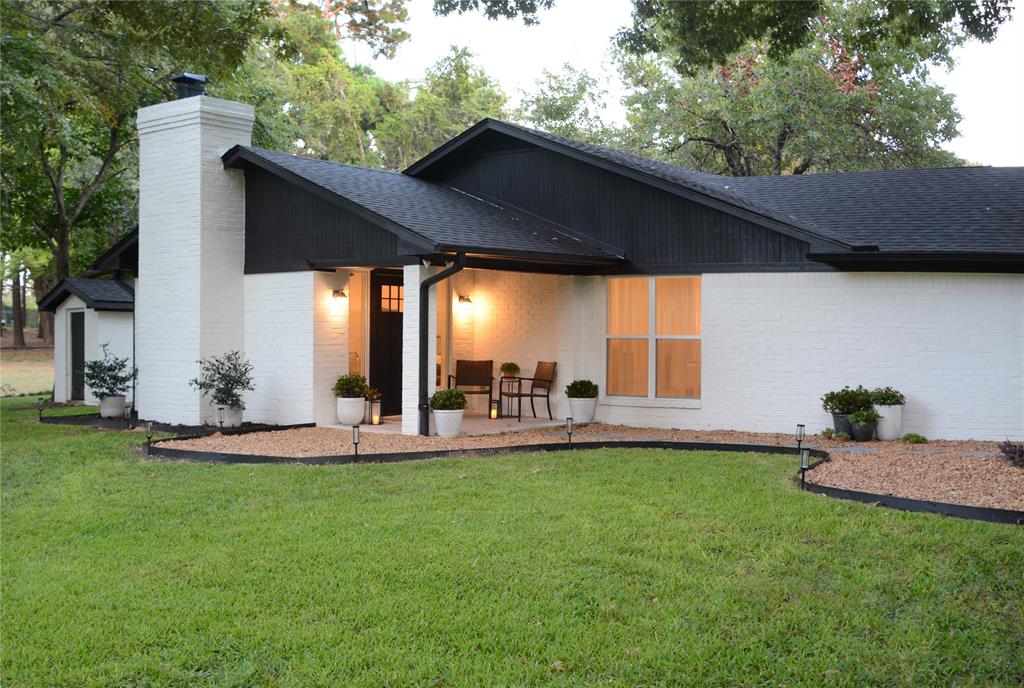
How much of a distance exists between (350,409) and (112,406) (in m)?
4.63

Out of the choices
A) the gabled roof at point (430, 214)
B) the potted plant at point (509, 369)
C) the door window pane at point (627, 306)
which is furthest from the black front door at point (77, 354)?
the door window pane at point (627, 306)

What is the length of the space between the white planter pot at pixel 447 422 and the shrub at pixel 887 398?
198 inches

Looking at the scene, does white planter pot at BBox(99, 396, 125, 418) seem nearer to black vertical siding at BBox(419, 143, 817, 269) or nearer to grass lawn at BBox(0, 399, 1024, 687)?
black vertical siding at BBox(419, 143, 817, 269)

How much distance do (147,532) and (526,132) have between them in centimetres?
925

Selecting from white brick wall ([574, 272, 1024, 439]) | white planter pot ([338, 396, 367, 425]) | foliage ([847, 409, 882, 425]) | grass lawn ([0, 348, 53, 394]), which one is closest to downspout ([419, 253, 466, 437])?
white planter pot ([338, 396, 367, 425])

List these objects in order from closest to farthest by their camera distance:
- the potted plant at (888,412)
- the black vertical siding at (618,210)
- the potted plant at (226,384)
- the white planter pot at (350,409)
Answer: the potted plant at (888,412)
the black vertical siding at (618,210)
the white planter pot at (350,409)
the potted plant at (226,384)

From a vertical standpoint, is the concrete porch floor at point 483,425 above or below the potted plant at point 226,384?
below

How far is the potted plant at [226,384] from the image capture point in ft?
44.9

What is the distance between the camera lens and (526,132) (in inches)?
581

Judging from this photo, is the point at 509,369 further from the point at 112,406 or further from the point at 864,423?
the point at 112,406

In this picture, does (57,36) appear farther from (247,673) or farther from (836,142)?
(836,142)

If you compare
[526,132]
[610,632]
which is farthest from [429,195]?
[610,632]

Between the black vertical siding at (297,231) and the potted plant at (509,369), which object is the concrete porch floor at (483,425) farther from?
the black vertical siding at (297,231)

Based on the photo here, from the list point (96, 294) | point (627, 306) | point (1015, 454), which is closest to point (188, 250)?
point (96, 294)
